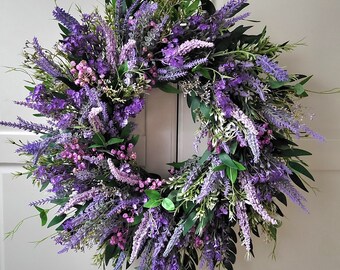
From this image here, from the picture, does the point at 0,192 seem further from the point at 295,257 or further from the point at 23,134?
the point at 295,257

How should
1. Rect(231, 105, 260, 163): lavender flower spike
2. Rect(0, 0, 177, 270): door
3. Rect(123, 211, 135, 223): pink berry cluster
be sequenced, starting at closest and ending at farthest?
Rect(231, 105, 260, 163): lavender flower spike < Rect(123, 211, 135, 223): pink berry cluster < Rect(0, 0, 177, 270): door

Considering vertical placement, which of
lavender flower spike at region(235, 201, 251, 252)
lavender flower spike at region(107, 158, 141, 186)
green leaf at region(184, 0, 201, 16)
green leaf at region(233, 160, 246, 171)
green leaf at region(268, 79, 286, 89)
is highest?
green leaf at region(184, 0, 201, 16)

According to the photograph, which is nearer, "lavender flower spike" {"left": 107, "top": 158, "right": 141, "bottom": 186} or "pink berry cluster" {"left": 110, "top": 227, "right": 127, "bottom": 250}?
"lavender flower spike" {"left": 107, "top": 158, "right": 141, "bottom": 186}

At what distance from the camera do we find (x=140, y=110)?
86 centimetres

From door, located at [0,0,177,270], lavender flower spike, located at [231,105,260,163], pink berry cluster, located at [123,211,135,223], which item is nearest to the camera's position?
lavender flower spike, located at [231,105,260,163]

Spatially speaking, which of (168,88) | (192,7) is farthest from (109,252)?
(192,7)

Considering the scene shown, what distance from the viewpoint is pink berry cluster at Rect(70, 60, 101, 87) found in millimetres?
826

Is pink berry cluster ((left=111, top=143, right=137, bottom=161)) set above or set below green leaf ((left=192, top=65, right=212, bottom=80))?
below

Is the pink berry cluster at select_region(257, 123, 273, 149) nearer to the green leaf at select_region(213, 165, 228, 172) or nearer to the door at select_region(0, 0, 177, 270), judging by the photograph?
the green leaf at select_region(213, 165, 228, 172)

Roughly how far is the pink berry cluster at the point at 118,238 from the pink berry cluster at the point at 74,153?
0.70ft

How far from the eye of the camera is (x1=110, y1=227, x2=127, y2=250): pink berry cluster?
34.6 inches

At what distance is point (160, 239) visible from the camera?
2.83ft

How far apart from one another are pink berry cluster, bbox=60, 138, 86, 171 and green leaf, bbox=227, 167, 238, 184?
410mm

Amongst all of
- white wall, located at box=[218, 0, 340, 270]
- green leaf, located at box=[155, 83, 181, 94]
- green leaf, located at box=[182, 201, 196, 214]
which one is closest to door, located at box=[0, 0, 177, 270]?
green leaf, located at box=[155, 83, 181, 94]
